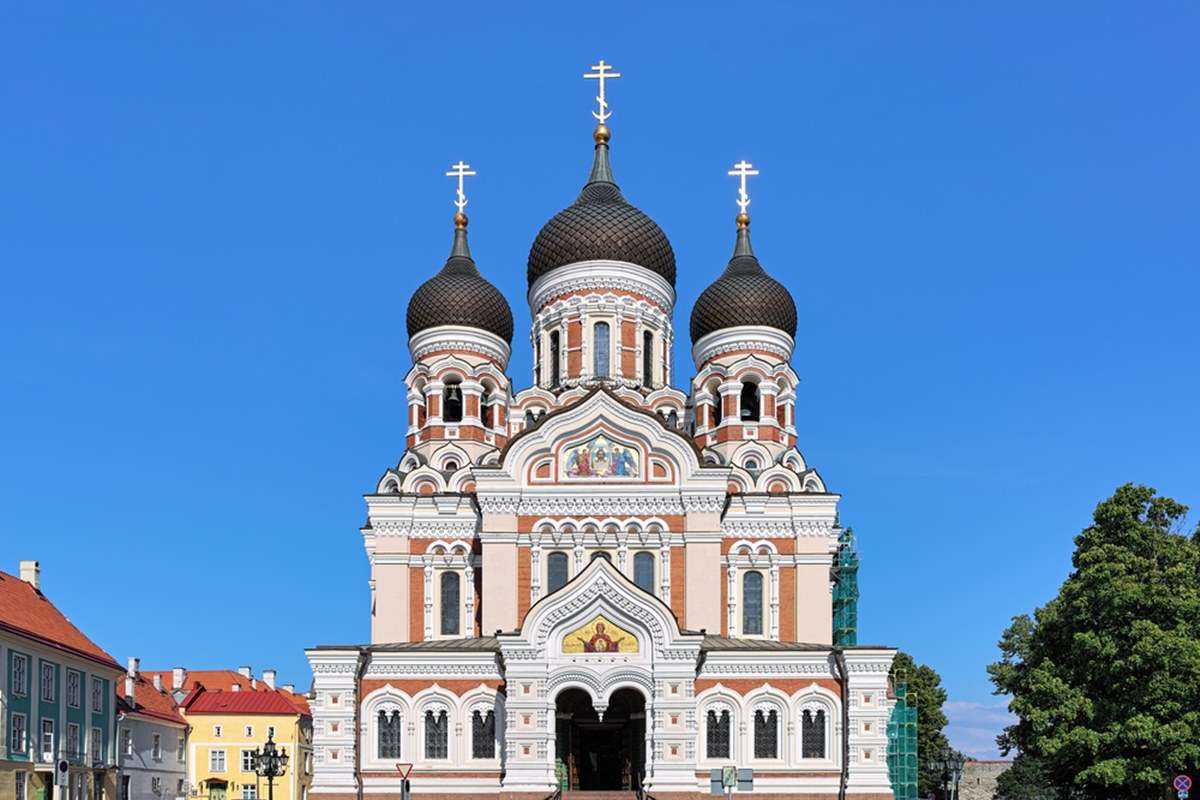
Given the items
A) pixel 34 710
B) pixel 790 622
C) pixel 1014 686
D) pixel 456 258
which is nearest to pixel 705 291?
pixel 456 258

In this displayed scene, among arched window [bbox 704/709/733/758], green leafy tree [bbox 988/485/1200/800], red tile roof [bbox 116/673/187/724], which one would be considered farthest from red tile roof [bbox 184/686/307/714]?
green leafy tree [bbox 988/485/1200/800]

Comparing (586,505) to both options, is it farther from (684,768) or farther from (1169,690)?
(1169,690)

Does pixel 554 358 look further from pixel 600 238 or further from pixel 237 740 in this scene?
pixel 237 740

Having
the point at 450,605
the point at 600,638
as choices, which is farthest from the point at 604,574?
the point at 450,605

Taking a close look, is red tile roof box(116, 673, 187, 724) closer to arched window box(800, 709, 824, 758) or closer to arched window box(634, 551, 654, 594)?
arched window box(634, 551, 654, 594)

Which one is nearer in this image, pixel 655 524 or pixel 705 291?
pixel 655 524

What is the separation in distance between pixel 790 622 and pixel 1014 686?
5.92m

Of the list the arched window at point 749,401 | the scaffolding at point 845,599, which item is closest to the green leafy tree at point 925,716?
the scaffolding at point 845,599

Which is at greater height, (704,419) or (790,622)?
(704,419)

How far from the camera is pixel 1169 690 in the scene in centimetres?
3114

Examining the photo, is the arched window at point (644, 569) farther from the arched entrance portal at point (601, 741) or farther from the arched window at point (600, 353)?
the arched window at point (600, 353)

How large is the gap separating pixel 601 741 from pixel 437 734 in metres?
4.44

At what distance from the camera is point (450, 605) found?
38.0 metres

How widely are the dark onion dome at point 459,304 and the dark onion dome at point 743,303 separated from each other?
6.03 metres
